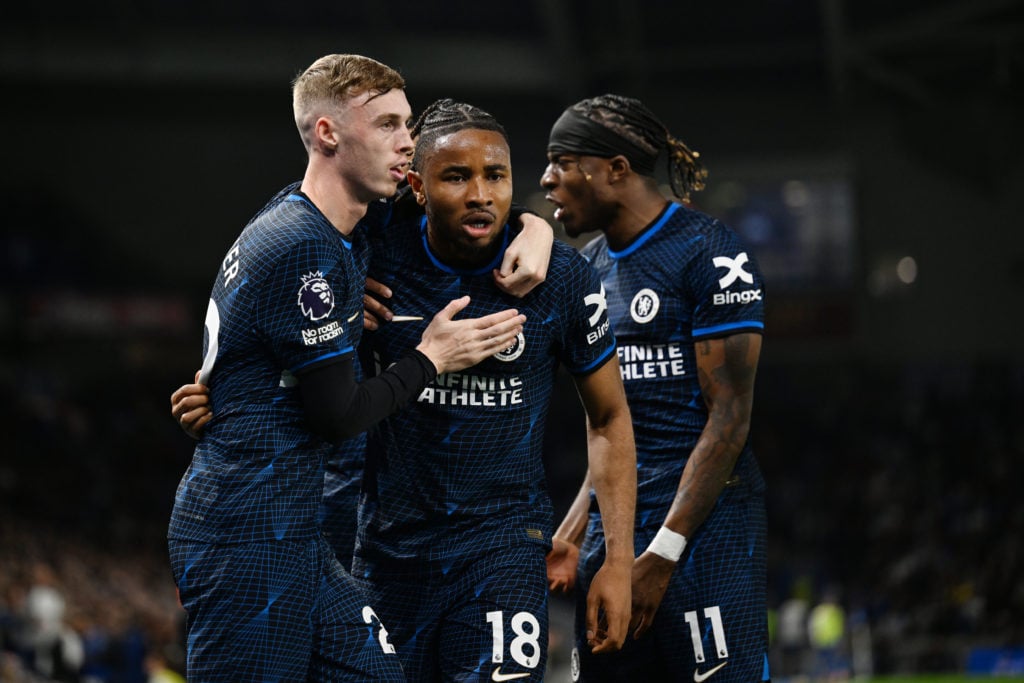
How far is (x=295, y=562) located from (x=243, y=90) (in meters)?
20.5

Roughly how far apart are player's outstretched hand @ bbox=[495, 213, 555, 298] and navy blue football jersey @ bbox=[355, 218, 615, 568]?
7 cm

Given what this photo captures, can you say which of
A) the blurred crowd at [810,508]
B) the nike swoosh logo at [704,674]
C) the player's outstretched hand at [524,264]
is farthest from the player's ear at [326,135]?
the blurred crowd at [810,508]

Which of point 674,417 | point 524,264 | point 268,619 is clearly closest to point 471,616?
point 268,619

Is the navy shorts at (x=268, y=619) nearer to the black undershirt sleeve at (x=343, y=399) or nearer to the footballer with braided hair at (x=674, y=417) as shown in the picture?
the black undershirt sleeve at (x=343, y=399)

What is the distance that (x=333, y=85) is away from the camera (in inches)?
137

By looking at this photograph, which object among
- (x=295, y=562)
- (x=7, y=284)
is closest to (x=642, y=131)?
(x=295, y=562)

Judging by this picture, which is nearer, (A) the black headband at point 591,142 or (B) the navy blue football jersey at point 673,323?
(B) the navy blue football jersey at point 673,323

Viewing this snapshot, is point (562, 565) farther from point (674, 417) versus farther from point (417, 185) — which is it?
point (417, 185)

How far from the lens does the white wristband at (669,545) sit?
427 centimetres

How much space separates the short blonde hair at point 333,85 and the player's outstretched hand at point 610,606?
152 cm

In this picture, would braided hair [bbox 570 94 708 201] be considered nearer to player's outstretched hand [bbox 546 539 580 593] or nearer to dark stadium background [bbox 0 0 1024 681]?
player's outstretched hand [bbox 546 539 580 593]

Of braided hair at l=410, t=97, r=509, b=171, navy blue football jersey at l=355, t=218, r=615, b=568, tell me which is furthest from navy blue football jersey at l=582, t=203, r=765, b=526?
braided hair at l=410, t=97, r=509, b=171

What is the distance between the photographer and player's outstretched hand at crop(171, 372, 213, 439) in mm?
3350

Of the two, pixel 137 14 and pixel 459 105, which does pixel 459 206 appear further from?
pixel 137 14
